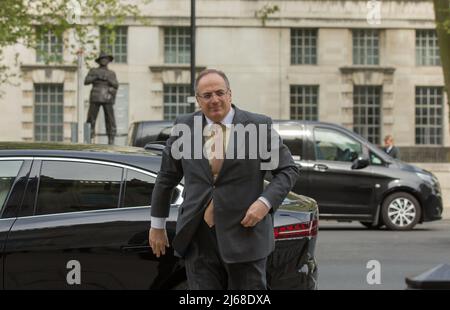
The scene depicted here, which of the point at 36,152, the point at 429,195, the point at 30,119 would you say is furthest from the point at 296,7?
the point at 36,152

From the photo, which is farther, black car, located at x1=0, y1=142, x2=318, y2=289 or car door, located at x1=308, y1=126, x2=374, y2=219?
car door, located at x1=308, y1=126, x2=374, y2=219

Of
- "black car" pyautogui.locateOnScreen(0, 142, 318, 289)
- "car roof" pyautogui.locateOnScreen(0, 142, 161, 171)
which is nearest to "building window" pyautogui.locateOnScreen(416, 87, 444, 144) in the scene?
"black car" pyautogui.locateOnScreen(0, 142, 318, 289)

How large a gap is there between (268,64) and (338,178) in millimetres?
28203

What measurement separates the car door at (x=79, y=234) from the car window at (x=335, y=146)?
11.6m

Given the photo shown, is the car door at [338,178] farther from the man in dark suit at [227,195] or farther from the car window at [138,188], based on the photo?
the man in dark suit at [227,195]

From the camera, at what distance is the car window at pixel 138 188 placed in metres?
7.40

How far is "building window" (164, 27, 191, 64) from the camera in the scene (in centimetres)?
4650

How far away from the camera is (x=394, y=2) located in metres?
46.7

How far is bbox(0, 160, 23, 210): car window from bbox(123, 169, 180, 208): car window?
0.72 metres

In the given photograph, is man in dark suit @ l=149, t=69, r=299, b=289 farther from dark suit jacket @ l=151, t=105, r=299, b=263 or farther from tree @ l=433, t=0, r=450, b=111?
tree @ l=433, t=0, r=450, b=111

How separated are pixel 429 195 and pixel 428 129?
28935mm

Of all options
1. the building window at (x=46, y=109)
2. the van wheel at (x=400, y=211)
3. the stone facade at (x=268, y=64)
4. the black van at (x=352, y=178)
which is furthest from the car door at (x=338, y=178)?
the building window at (x=46, y=109)

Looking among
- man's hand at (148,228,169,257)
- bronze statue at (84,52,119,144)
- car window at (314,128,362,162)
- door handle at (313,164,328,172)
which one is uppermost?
bronze statue at (84,52,119,144)

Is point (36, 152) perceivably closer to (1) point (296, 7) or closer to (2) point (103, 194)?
(2) point (103, 194)
